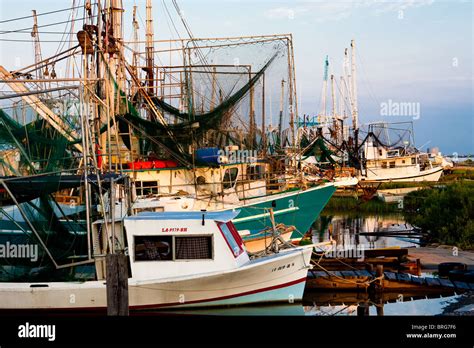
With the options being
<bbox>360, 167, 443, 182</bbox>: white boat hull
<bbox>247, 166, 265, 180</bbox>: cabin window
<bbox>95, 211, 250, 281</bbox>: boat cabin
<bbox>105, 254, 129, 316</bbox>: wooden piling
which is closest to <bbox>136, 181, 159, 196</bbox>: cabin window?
<bbox>247, 166, 265, 180</bbox>: cabin window

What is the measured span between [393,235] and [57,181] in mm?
18671

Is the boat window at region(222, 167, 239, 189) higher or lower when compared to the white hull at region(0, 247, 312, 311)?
higher

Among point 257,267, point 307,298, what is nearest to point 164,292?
point 257,267

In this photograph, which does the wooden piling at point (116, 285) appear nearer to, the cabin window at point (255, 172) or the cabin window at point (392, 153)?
the cabin window at point (255, 172)

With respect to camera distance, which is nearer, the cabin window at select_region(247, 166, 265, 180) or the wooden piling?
the wooden piling

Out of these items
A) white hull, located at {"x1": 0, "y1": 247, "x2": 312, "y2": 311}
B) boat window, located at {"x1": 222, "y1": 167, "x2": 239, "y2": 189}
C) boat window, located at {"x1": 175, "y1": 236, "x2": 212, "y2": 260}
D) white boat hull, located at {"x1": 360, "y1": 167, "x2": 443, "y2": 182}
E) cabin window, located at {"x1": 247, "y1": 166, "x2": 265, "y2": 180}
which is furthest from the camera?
white boat hull, located at {"x1": 360, "y1": 167, "x2": 443, "y2": 182}

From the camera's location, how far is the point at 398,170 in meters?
50.2

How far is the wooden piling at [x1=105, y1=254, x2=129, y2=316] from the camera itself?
35.2 feet

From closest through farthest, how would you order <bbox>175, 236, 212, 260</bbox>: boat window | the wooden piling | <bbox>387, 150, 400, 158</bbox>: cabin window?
1. the wooden piling
2. <bbox>175, 236, 212, 260</bbox>: boat window
3. <bbox>387, 150, 400, 158</bbox>: cabin window

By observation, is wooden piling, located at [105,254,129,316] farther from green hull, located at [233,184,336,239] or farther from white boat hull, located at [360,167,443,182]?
white boat hull, located at [360,167,443,182]

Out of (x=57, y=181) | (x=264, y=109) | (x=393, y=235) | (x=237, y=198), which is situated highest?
(x=264, y=109)

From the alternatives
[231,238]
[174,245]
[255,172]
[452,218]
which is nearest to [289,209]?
[255,172]

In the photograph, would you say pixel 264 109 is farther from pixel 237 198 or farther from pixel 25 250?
pixel 25 250

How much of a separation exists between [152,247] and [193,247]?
33.7 inches
